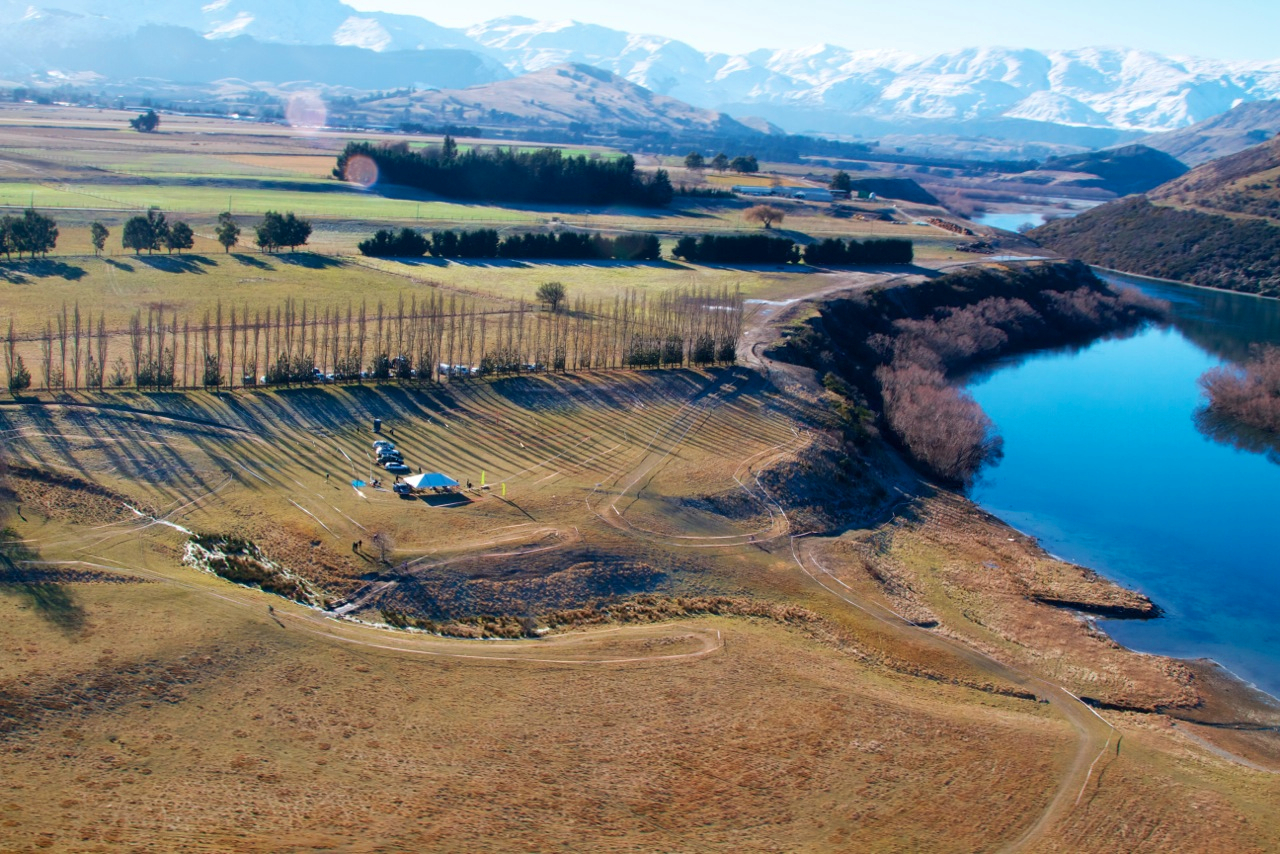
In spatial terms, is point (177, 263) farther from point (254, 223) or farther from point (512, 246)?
point (512, 246)

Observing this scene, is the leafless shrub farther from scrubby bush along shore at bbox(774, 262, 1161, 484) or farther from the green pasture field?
the green pasture field

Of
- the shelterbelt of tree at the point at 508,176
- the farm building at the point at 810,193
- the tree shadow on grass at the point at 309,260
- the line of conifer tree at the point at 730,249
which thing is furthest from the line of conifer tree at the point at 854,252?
the tree shadow on grass at the point at 309,260

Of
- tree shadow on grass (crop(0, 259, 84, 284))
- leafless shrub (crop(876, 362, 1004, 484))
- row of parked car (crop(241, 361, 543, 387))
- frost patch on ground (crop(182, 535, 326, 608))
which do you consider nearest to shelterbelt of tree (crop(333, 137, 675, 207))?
tree shadow on grass (crop(0, 259, 84, 284))

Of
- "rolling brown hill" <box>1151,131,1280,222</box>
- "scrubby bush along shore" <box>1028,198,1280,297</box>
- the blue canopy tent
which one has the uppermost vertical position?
"rolling brown hill" <box>1151,131,1280,222</box>

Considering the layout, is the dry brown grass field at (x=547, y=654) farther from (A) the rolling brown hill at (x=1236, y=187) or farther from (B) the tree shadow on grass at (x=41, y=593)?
(A) the rolling brown hill at (x=1236, y=187)

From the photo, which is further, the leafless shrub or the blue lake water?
the blue lake water

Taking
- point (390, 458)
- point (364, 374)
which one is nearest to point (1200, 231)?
point (364, 374)
